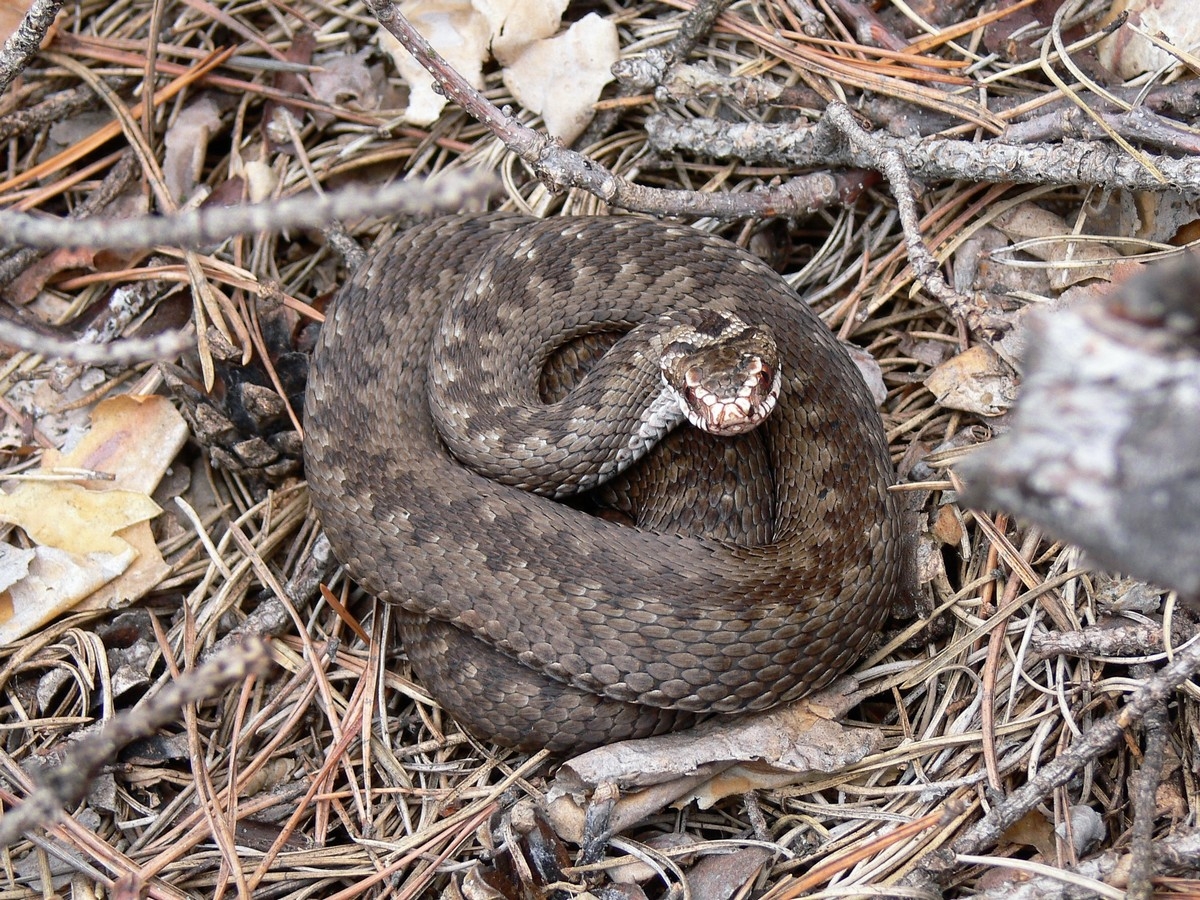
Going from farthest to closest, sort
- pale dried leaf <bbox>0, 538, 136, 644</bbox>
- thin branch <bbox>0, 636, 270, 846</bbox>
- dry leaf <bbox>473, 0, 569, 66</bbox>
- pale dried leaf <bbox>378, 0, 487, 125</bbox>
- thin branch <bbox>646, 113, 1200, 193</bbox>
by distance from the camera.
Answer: pale dried leaf <bbox>378, 0, 487, 125</bbox>
dry leaf <bbox>473, 0, 569, 66</bbox>
pale dried leaf <bbox>0, 538, 136, 644</bbox>
thin branch <bbox>646, 113, 1200, 193</bbox>
thin branch <bbox>0, 636, 270, 846</bbox>

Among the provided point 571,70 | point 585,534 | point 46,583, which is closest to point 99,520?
point 46,583

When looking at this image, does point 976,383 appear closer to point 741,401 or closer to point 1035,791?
point 741,401

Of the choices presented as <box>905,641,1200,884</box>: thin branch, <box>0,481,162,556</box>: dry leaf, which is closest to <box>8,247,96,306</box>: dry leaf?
<box>0,481,162,556</box>: dry leaf

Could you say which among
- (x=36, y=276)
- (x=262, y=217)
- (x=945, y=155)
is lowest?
(x=36, y=276)

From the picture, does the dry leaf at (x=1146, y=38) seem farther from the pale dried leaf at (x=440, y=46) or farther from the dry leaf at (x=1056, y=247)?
the pale dried leaf at (x=440, y=46)

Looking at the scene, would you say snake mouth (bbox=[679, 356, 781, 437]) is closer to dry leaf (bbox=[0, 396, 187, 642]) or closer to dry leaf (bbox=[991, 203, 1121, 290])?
dry leaf (bbox=[991, 203, 1121, 290])

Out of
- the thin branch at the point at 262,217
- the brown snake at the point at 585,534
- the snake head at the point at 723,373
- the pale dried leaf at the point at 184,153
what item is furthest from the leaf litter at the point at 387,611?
the thin branch at the point at 262,217
